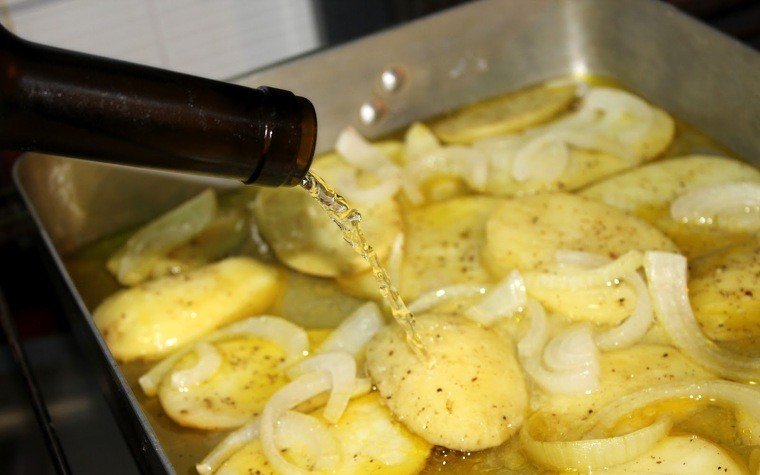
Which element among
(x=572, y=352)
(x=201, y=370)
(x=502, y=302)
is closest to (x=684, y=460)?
(x=572, y=352)

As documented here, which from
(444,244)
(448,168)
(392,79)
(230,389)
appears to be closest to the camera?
(230,389)

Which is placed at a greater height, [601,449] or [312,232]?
[601,449]

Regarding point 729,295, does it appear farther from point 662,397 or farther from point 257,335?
point 257,335

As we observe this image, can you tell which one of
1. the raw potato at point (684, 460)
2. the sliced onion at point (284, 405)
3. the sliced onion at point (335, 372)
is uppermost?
the raw potato at point (684, 460)

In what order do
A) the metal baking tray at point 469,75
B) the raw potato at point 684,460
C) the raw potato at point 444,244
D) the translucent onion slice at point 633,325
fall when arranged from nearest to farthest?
the raw potato at point 684,460 < the translucent onion slice at point 633,325 < the raw potato at point 444,244 < the metal baking tray at point 469,75

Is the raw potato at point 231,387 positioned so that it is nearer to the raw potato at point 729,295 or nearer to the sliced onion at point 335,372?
the sliced onion at point 335,372

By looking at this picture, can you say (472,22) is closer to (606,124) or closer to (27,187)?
(606,124)

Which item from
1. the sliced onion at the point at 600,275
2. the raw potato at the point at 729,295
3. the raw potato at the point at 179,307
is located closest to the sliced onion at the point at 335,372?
the raw potato at the point at 179,307
